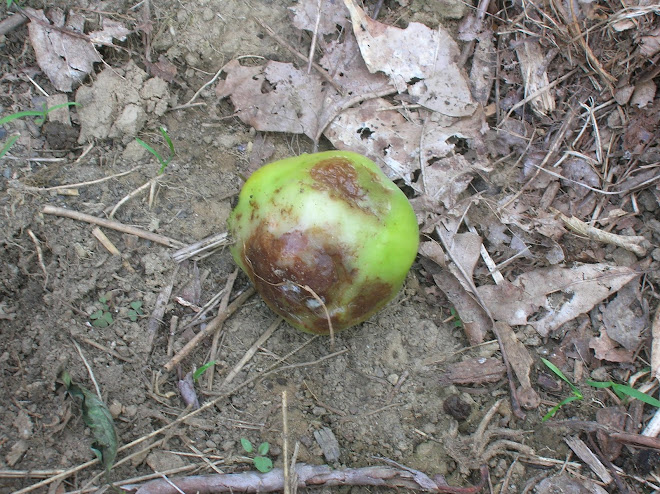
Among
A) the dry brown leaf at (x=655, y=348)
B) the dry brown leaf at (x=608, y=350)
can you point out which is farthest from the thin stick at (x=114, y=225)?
the dry brown leaf at (x=655, y=348)

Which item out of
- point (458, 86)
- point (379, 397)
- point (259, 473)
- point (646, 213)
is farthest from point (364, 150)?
point (259, 473)

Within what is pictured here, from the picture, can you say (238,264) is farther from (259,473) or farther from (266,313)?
(259,473)

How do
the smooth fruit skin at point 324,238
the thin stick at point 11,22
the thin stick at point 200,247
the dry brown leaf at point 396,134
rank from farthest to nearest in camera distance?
the dry brown leaf at point 396,134, the thin stick at point 11,22, the thin stick at point 200,247, the smooth fruit skin at point 324,238

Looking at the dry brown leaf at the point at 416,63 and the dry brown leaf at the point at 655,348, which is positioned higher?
the dry brown leaf at the point at 416,63

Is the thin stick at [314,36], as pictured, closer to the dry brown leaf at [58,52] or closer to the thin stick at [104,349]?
the dry brown leaf at [58,52]

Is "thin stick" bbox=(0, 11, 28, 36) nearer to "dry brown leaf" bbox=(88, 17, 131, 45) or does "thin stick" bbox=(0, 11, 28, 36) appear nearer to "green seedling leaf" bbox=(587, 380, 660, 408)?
"dry brown leaf" bbox=(88, 17, 131, 45)
